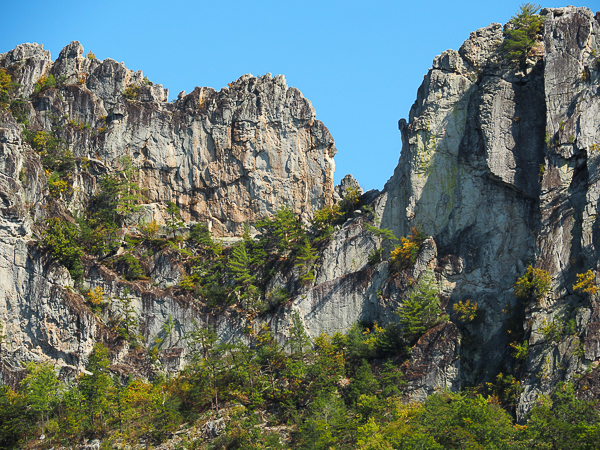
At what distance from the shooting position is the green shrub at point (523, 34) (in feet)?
159

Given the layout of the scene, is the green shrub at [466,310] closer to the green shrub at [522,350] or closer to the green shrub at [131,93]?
the green shrub at [522,350]

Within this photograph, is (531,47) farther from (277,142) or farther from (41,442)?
(41,442)

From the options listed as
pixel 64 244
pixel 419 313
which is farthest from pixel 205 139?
pixel 419 313

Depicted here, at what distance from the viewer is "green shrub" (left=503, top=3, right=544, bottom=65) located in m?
48.5

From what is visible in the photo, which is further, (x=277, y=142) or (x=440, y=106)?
(x=277, y=142)

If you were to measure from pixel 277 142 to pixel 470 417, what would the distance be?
2494 centimetres

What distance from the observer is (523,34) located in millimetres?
48656

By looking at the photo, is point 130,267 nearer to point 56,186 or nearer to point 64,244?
point 64,244

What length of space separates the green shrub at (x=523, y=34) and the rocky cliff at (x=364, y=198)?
55cm

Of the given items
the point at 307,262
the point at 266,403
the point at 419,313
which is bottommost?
the point at 266,403

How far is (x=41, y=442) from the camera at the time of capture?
1742 inches

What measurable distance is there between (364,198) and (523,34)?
14.0 meters

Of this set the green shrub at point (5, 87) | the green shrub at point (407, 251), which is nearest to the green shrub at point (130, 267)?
the green shrub at point (5, 87)

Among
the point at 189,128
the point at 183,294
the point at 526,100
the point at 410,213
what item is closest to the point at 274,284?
the point at 183,294
